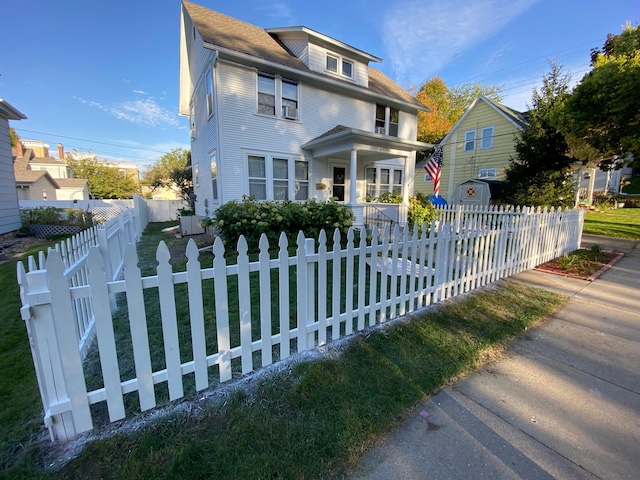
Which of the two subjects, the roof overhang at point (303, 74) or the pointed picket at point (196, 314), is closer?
the pointed picket at point (196, 314)

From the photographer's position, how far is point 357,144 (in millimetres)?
9812

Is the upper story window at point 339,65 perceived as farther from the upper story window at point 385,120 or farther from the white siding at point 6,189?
the white siding at point 6,189

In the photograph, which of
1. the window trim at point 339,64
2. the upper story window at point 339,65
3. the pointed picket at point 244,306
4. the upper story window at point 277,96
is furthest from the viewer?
the upper story window at point 339,65

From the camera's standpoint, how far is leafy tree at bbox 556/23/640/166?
24.5 feet

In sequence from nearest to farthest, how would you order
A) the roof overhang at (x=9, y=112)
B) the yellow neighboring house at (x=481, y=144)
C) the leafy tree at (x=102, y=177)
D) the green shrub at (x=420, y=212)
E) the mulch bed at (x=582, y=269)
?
1. the mulch bed at (x=582, y=269)
2. the roof overhang at (x=9, y=112)
3. the green shrub at (x=420, y=212)
4. the yellow neighboring house at (x=481, y=144)
5. the leafy tree at (x=102, y=177)

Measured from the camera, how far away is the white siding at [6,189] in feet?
30.4

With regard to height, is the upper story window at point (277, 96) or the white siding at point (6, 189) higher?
the upper story window at point (277, 96)

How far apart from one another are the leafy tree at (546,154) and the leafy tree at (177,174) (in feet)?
55.6

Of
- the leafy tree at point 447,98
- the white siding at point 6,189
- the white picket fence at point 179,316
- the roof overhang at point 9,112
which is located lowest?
the white picket fence at point 179,316

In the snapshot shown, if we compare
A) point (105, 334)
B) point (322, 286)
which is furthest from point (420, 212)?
point (105, 334)

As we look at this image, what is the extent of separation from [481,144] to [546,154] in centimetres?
655

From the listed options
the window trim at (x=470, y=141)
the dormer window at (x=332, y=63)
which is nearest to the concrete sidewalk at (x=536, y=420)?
the dormer window at (x=332, y=63)

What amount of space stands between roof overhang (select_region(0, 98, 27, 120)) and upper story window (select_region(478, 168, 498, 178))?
23.5 metres

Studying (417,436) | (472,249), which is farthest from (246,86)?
(417,436)
